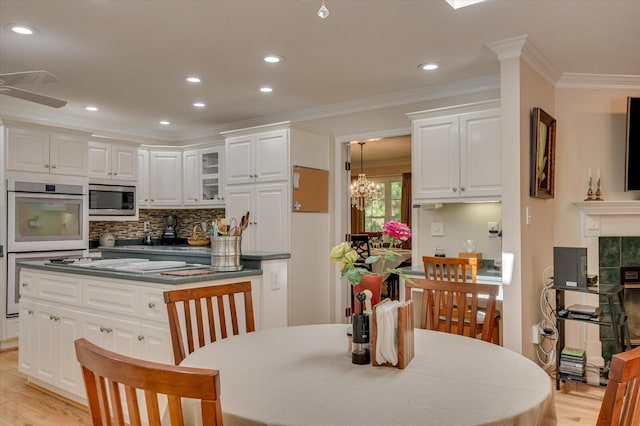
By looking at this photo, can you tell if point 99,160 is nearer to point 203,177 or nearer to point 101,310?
point 203,177

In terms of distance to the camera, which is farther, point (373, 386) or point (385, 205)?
point (385, 205)

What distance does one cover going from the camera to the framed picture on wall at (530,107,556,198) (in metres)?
3.37

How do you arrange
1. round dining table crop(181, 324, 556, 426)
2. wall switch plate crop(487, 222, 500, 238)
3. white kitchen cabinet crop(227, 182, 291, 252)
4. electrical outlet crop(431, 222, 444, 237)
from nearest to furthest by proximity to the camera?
1. round dining table crop(181, 324, 556, 426)
2. wall switch plate crop(487, 222, 500, 238)
3. electrical outlet crop(431, 222, 444, 237)
4. white kitchen cabinet crop(227, 182, 291, 252)

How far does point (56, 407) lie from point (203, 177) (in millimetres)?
3388

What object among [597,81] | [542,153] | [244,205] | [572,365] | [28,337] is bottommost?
[572,365]

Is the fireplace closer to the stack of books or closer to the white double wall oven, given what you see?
the stack of books

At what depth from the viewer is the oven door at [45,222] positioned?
14.8ft

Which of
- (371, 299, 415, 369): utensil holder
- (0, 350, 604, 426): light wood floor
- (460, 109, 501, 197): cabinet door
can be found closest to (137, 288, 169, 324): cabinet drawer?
(0, 350, 604, 426): light wood floor

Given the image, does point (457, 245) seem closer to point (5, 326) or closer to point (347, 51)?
point (347, 51)

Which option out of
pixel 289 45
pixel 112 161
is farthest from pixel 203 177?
pixel 289 45

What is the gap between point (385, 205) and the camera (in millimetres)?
10406

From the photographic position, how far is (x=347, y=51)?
342 cm

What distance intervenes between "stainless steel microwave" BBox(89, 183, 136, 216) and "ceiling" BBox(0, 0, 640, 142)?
3.48 ft

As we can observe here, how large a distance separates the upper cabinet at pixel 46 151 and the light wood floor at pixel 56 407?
209 centimetres
